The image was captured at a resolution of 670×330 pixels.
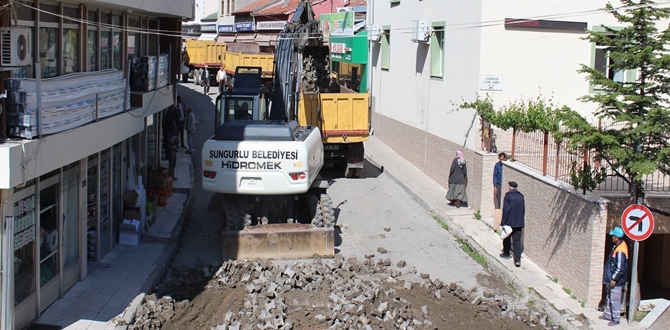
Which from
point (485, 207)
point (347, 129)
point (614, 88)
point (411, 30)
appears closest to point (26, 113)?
point (614, 88)

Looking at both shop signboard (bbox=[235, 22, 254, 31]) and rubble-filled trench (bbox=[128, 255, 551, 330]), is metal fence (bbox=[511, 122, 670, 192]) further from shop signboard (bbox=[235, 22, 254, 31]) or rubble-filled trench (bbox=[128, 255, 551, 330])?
Answer: shop signboard (bbox=[235, 22, 254, 31])

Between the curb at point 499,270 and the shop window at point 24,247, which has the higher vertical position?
the shop window at point 24,247

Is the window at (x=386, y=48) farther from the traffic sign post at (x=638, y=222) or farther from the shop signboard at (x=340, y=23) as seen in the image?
the traffic sign post at (x=638, y=222)

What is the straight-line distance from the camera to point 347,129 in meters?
21.0

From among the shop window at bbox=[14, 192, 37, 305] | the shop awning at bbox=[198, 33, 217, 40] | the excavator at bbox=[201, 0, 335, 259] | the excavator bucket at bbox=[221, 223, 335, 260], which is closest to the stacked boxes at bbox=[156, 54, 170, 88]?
the excavator at bbox=[201, 0, 335, 259]

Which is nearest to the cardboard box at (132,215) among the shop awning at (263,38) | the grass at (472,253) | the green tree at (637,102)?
the grass at (472,253)

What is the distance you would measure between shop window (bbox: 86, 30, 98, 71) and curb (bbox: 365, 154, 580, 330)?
808cm

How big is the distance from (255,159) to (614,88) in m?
6.20

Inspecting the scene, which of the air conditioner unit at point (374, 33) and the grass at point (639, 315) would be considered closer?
the grass at point (639, 315)

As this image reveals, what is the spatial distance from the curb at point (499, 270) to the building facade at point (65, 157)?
A: 6.94 metres

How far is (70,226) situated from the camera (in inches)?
467

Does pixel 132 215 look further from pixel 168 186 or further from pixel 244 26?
pixel 244 26

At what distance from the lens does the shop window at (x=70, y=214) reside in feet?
37.8

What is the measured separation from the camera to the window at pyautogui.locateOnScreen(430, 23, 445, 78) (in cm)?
2127
